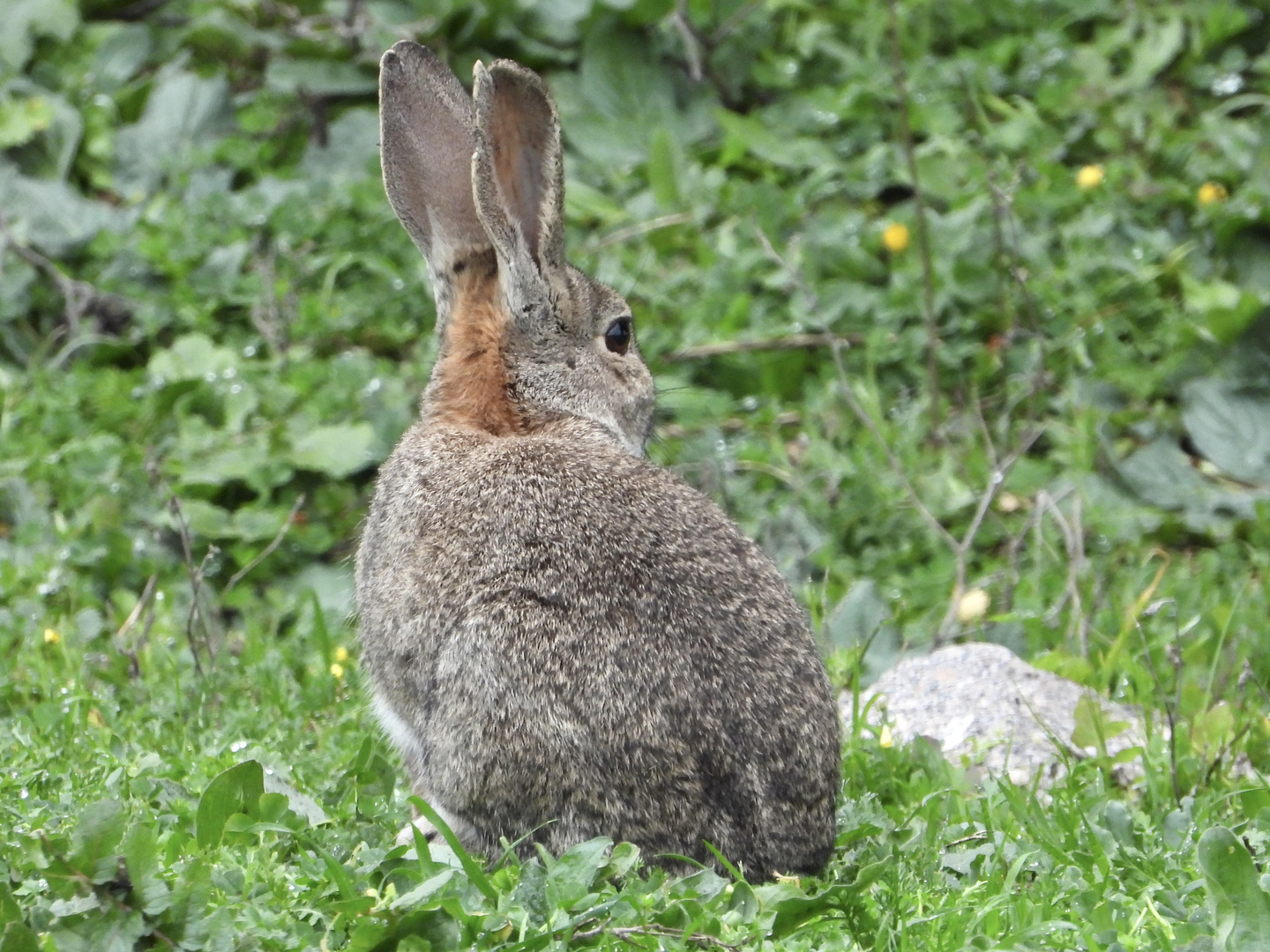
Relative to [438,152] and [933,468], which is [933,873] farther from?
[933,468]

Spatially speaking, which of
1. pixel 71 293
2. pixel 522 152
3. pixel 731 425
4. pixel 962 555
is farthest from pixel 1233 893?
pixel 71 293

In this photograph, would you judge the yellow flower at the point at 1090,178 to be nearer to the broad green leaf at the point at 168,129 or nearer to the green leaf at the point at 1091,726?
the green leaf at the point at 1091,726

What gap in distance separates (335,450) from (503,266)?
7.82 feet

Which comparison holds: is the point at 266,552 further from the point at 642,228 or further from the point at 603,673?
the point at 642,228

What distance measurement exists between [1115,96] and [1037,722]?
15.6ft

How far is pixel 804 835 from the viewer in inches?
151

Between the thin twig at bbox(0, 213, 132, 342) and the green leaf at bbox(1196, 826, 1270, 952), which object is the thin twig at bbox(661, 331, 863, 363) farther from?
the green leaf at bbox(1196, 826, 1270, 952)

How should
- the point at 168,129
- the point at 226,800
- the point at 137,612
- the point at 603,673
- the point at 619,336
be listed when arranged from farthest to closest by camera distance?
1. the point at 168,129
2. the point at 137,612
3. the point at 619,336
4. the point at 226,800
5. the point at 603,673

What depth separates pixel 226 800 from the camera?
382cm

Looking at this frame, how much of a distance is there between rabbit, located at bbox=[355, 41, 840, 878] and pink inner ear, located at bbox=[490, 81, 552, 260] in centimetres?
2

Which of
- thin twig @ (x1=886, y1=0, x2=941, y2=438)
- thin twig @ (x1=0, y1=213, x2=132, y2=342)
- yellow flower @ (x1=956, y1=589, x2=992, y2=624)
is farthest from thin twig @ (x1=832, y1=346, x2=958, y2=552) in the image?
thin twig @ (x1=0, y1=213, x2=132, y2=342)

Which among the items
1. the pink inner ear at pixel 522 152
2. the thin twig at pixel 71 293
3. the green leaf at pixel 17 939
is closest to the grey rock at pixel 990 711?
the pink inner ear at pixel 522 152

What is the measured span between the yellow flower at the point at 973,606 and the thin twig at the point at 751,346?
1784mm

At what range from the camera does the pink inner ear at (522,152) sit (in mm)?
4648
